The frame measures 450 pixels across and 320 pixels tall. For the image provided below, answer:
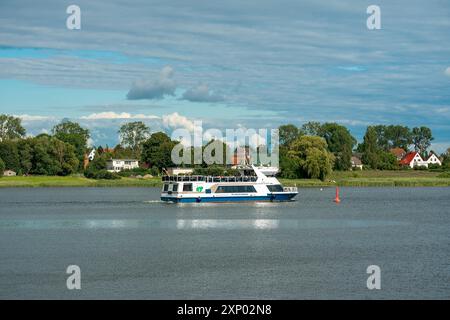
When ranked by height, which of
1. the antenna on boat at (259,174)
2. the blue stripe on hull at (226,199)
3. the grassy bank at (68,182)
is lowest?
the blue stripe on hull at (226,199)

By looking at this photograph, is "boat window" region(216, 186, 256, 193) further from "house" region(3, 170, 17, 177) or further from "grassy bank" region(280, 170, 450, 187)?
"house" region(3, 170, 17, 177)

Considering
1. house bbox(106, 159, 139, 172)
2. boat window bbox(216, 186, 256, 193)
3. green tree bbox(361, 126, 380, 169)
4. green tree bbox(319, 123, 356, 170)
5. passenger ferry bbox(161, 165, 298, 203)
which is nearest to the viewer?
passenger ferry bbox(161, 165, 298, 203)

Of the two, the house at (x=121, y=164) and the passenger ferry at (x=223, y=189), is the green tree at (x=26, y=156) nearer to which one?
the house at (x=121, y=164)

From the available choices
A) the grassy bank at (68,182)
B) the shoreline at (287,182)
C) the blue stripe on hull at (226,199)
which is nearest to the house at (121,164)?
the shoreline at (287,182)

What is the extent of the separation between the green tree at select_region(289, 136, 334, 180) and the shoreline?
1699 millimetres

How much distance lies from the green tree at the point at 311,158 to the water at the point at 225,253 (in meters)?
58.2

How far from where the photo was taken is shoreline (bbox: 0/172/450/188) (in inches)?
5399

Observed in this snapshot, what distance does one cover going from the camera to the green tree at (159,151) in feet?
525

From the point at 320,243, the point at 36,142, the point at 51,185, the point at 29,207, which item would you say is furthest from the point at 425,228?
the point at 36,142

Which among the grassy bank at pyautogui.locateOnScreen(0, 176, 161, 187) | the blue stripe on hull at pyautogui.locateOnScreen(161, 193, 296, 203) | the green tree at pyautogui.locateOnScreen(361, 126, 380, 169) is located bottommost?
the blue stripe on hull at pyautogui.locateOnScreen(161, 193, 296, 203)

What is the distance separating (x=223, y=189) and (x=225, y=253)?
132 ft

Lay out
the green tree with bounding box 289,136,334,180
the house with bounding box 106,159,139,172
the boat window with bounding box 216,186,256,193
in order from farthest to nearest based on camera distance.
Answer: the house with bounding box 106,159,139,172 → the green tree with bounding box 289,136,334,180 → the boat window with bounding box 216,186,256,193

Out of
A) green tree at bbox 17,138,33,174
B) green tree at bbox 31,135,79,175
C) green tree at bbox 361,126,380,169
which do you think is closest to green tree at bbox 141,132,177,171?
green tree at bbox 31,135,79,175
